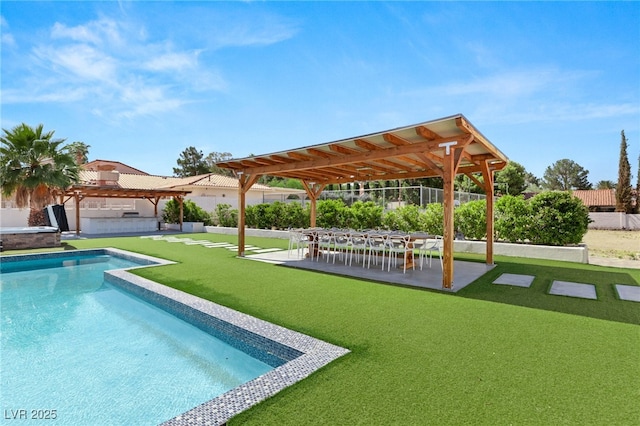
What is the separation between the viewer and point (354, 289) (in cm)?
654

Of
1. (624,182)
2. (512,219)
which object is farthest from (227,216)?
(624,182)

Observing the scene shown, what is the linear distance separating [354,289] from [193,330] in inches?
118

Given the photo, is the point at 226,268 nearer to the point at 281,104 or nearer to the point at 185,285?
the point at 185,285

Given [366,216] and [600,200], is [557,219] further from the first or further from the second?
[600,200]

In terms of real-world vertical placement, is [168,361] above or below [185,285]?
below

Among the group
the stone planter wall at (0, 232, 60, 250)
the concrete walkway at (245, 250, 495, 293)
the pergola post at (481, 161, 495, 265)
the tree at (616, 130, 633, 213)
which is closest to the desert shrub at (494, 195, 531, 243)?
the pergola post at (481, 161, 495, 265)

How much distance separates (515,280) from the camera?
7.14 m

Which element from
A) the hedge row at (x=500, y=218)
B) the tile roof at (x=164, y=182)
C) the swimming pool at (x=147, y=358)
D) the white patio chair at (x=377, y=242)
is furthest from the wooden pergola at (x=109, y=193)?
the white patio chair at (x=377, y=242)

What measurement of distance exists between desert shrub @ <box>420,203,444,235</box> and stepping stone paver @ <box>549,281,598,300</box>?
231 inches

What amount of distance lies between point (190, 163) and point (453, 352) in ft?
180

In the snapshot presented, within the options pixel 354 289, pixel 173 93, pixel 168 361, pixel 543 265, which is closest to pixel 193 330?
pixel 168 361

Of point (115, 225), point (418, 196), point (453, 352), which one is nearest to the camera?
point (453, 352)

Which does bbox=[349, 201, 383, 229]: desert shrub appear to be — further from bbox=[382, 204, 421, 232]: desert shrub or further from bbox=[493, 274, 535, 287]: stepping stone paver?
bbox=[493, 274, 535, 287]: stepping stone paver

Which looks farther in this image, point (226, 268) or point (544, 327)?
point (226, 268)
